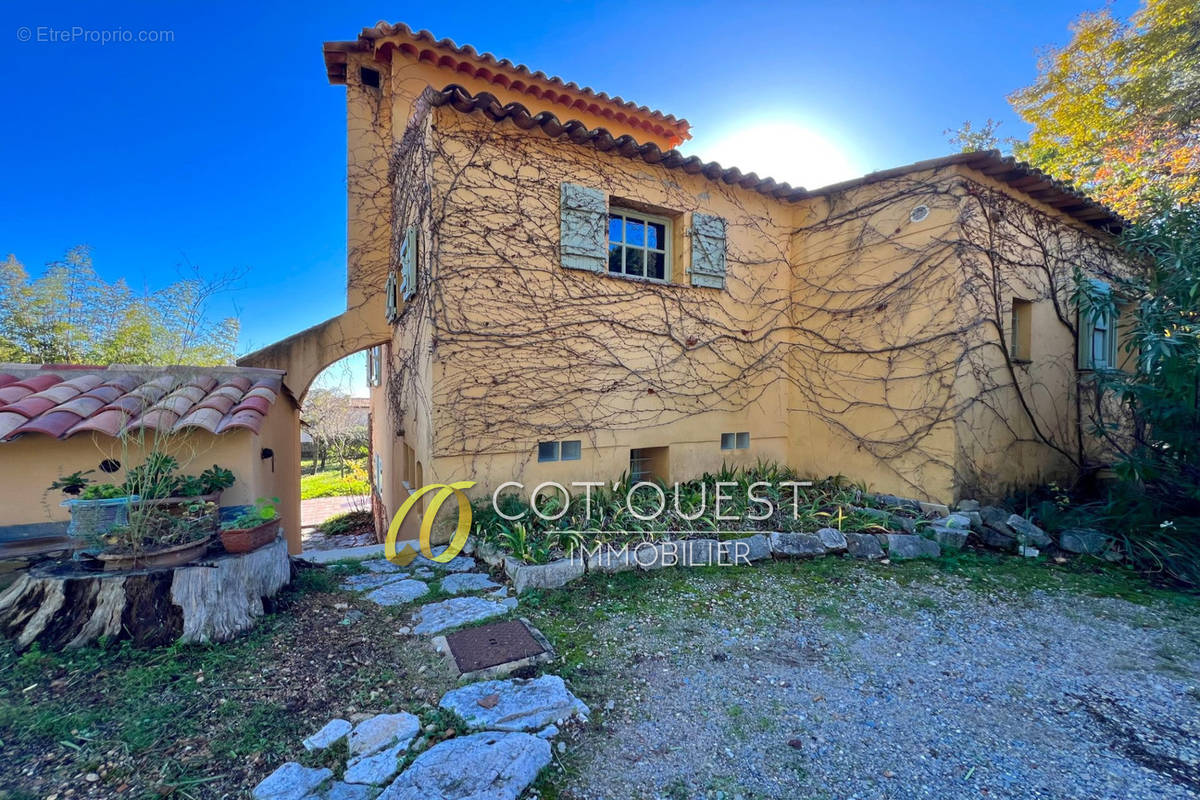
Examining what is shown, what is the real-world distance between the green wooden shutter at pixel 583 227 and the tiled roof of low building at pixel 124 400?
3.39m

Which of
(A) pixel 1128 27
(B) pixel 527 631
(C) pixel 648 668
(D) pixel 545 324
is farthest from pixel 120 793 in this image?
(A) pixel 1128 27

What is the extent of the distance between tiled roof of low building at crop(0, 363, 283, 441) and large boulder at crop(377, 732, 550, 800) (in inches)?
117

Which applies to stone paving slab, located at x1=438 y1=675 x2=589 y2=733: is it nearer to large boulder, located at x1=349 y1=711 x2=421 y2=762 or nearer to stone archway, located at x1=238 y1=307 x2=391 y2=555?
large boulder, located at x1=349 y1=711 x2=421 y2=762

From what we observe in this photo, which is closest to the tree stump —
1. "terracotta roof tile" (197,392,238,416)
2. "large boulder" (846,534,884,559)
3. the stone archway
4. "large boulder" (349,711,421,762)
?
"terracotta roof tile" (197,392,238,416)

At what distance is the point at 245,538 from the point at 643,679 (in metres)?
2.85

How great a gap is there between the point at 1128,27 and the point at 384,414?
17.5 m

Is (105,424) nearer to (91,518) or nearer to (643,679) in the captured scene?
(91,518)

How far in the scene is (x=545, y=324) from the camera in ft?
16.1

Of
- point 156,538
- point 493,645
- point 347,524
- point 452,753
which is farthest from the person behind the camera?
point 347,524

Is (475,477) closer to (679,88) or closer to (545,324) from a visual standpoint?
(545,324)

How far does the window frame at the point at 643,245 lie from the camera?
5.29 m

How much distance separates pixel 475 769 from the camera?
179 cm

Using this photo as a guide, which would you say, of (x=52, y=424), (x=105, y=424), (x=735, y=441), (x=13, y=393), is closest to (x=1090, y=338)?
(x=735, y=441)

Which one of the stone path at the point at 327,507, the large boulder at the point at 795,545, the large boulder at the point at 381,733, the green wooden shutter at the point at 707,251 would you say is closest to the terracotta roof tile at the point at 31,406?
the large boulder at the point at 381,733
